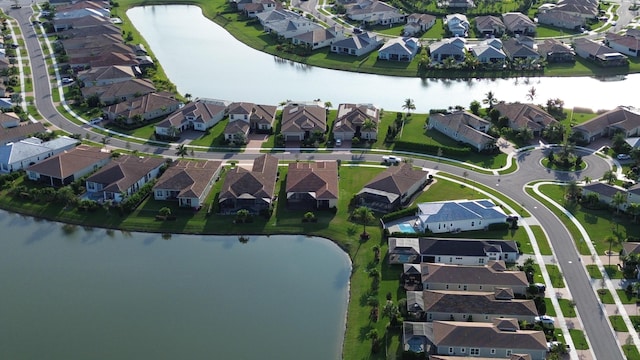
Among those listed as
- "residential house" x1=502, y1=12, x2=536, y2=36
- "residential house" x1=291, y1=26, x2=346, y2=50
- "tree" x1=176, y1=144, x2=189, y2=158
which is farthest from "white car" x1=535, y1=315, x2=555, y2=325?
"residential house" x1=502, y1=12, x2=536, y2=36

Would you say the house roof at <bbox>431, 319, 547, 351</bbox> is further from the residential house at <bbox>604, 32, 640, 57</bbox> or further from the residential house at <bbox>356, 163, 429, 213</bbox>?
the residential house at <bbox>604, 32, 640, 57</bbox>

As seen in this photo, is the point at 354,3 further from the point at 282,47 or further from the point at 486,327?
the point at 486,327

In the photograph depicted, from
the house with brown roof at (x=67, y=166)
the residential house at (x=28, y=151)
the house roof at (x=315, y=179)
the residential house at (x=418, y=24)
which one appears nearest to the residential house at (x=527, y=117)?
the house roof at (x=315, y=179)

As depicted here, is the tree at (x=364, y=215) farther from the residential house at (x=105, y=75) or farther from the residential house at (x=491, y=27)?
the residential house at (x=491, y=27)

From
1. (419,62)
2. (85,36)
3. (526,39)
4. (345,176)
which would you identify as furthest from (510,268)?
(85,36)

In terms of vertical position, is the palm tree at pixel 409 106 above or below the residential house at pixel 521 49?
below
